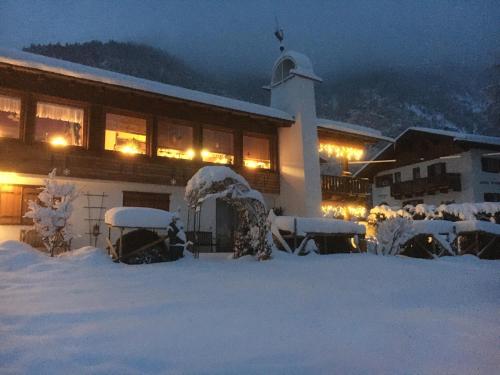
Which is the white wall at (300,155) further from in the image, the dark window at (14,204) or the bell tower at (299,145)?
the dark window at (14,204)

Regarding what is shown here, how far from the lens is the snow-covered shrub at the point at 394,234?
1425 centimetres

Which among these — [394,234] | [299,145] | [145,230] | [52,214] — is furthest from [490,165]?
[52,214]

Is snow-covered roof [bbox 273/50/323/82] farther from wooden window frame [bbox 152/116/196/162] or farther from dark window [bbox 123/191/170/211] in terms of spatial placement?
dark window [bbox 123/191/170/211]

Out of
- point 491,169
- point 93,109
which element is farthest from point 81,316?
point 491,169

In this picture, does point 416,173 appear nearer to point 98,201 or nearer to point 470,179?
point 470,179

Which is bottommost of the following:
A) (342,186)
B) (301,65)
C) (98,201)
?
(98,201)

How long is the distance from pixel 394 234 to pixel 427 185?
19602mm

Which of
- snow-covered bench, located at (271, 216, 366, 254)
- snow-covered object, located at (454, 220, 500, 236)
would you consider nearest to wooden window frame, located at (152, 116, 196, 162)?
snow-covered bench, located at (271, 216, 366, 254)

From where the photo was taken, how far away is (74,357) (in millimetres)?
3256

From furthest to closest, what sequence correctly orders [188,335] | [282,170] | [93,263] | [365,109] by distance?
[365,109] → [282,170] → [93,263] → [188,335]

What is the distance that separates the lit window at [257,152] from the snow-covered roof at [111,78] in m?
2.41

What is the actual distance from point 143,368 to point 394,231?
1304 centimetres

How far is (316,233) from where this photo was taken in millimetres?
13398

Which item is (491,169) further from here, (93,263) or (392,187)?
(93,263)
